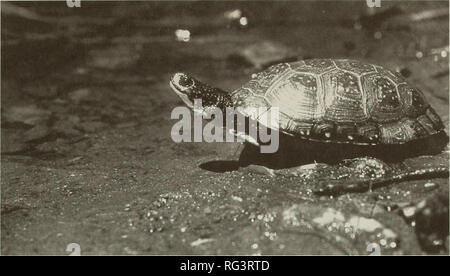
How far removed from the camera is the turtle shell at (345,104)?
3258 mm

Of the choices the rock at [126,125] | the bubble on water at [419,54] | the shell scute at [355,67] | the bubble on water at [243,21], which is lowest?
the rock at [126,125]

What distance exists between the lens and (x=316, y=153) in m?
3.46

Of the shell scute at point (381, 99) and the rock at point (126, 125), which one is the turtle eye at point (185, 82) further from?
the shell scute at point (381, 99)

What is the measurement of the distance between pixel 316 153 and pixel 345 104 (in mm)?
500

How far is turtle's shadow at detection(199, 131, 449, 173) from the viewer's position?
3.41 metres

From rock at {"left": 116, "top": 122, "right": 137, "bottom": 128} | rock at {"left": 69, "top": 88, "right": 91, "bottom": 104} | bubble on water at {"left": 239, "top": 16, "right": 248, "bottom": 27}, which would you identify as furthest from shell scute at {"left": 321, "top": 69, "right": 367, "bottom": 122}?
bubble on water at {"left": 239, "top": 16, "right": 248, "bottom": 27}

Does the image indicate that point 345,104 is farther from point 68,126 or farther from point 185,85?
point 68,126

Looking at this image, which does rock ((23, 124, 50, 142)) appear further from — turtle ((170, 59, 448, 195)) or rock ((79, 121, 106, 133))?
turtle ((170, 59, 448, 195))

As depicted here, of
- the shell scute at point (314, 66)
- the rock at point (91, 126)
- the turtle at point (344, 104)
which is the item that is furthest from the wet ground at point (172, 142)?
the shell scute at point (314, 66)

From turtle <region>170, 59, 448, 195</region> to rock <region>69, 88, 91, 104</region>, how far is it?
2633 millimetres

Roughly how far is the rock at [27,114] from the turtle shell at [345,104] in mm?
2679

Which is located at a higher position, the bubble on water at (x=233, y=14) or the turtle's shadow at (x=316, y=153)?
the bubble on water at (x=233, y=14)

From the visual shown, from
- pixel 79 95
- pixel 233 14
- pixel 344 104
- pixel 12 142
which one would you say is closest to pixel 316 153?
pixel 344 104

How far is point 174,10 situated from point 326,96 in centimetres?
527
